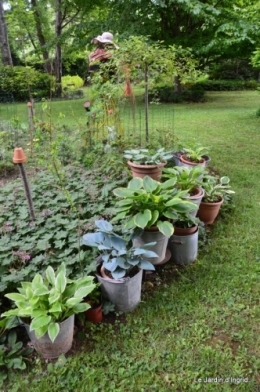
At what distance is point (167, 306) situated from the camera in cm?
180

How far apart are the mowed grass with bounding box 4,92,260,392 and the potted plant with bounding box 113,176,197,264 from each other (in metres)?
0.34

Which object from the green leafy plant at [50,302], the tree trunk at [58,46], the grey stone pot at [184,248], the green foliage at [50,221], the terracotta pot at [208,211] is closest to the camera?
the green leafy plant at [50,302]

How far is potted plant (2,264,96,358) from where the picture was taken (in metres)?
1.35

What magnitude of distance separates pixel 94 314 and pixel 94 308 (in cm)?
3

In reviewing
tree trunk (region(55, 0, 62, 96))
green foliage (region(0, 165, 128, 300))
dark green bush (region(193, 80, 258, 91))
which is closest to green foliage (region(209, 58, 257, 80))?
dark green bush (region(193, 80, 258, 91))

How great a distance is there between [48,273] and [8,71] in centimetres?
1010

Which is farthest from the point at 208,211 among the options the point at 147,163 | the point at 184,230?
the point at 147,163

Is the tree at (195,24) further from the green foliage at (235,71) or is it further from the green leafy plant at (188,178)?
the green leafy plant at (188,178)

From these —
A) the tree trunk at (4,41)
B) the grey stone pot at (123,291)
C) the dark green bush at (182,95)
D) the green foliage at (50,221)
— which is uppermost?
the tree trunk at (4,41)

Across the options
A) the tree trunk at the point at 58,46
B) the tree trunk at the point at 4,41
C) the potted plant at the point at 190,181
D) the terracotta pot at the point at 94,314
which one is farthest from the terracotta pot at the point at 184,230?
the tree trunk at the point at 4,41

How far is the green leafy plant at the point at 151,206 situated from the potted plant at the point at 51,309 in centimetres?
51

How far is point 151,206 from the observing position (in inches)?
76.2

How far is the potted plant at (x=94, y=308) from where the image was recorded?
65.0 inches

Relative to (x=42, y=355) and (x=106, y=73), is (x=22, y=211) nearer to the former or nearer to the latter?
(x=42, y=355)
